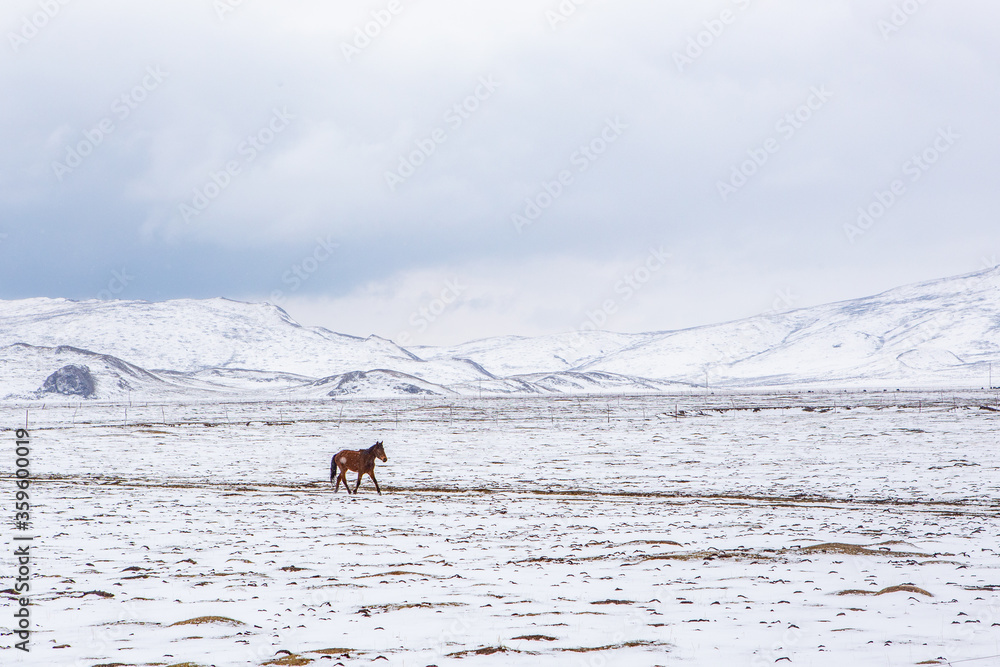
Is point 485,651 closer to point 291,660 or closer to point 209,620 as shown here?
point 291,660

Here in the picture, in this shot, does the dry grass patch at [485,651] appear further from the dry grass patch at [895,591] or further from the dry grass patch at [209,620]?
the dry grass patch at [895,591]

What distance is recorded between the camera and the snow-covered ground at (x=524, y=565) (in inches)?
323

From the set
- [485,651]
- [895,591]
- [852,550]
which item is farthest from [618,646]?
[852,550]

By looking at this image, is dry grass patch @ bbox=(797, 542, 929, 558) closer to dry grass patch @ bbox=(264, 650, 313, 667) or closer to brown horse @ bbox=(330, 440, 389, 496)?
dry grass patch @ bbox=(264, 650, 313, 667)

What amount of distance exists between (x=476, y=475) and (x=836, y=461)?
14065mm

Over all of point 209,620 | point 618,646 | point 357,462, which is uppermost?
point 357,462

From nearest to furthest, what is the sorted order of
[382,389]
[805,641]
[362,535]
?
1. [805,641]
2. [362,535]
3. [382,389]

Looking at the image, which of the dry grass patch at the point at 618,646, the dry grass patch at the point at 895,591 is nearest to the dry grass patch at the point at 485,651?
the dry grass patch at the point at 618,646

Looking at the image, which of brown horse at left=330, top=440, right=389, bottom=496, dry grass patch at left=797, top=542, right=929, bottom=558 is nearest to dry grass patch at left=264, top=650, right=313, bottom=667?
dry grass patch at left=797, top=542, right=929, bottom=558

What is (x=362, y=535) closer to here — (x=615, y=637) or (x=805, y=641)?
(x=615, y=637)

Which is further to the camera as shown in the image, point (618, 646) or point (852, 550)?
point (852, 550)

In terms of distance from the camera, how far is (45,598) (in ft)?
33.1

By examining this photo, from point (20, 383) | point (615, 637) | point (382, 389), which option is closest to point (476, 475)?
point (615, 637)

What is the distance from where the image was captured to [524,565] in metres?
12.8
